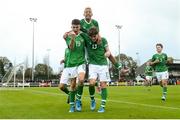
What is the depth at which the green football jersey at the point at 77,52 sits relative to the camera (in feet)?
42.7

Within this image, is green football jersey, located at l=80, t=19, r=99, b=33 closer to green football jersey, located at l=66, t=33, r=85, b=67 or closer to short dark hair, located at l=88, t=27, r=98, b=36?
green football jersey, located at l=66, t=33, r=85, b=67

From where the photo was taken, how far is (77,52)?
13.1 m

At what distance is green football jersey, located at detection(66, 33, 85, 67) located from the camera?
13.0m

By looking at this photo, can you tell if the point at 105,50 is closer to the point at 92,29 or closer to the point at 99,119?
the point at 92,29

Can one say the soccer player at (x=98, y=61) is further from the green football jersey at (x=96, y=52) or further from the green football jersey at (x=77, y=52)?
the green football jersey at (x=77, y=52)

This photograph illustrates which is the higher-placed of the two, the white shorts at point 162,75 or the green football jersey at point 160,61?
the green football jersey at point 160,61

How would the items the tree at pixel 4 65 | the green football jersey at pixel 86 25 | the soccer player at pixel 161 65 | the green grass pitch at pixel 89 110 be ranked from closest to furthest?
1. the green grass pitch at pixel 89 110
2. the green football jersey at pixel 86 25
3. the soccer player at pixel 161 65
4. the tree at pixel 4 65

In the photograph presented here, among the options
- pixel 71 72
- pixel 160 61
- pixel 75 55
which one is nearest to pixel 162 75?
pixel 160 61

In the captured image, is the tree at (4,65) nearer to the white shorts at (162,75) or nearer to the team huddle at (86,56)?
the white shorts at (162,75)

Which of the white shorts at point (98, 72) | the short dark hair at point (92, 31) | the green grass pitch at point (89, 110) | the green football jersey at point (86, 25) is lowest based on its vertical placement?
the green grass pitch at point (89, 110)

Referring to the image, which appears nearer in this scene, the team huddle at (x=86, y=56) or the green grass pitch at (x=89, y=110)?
the green grass pitch at (x=89, y=110)

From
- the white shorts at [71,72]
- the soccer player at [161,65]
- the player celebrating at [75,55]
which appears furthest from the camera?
the soccer player at [161,65]

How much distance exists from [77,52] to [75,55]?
0.35 feet

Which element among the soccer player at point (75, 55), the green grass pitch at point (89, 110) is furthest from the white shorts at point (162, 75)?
the soccer player at point (75, 55)
